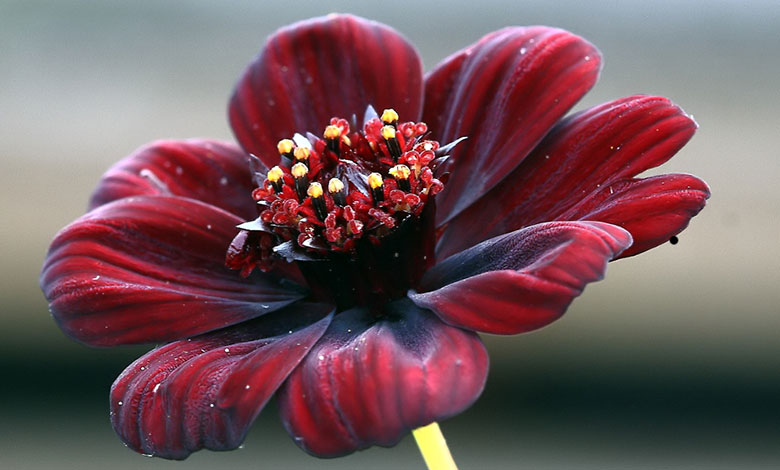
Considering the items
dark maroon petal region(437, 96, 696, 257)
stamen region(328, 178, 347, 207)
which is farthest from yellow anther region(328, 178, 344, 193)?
dark maroon petal region(437, 96, 696, 257)

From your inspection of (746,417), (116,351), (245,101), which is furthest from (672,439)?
(245,101)

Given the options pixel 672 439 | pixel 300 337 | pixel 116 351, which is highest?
pixel 300 337

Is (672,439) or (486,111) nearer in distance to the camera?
(486,111)

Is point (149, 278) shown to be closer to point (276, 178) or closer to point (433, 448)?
point (276, 178)

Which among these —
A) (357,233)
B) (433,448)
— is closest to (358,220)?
(357,233)

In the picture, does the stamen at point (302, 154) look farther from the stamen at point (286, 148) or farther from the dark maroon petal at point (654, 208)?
Result: the dark maroon petal at point (654, 208)

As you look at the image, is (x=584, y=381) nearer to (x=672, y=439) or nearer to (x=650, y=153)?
(x=672, y=439)
